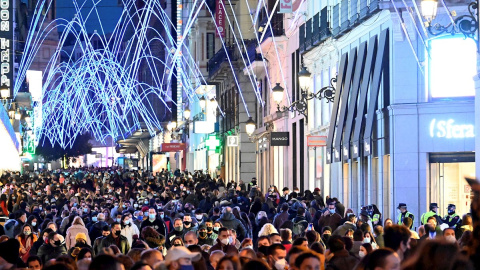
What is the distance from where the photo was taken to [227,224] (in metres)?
20.0

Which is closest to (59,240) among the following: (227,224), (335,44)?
(227,224)

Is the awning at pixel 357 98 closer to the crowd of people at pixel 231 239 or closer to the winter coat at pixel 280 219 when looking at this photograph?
the crowd of people at pixel 231 239

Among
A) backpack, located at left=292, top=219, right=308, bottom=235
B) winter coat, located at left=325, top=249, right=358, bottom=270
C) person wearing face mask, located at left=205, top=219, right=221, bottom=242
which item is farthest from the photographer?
backpack, located at left=292, top=219, right=308, bottom=235

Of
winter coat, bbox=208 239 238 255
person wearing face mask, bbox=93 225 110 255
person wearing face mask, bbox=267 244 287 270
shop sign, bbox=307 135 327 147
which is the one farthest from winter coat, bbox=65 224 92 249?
shop sign, bbox=307 135 327 147

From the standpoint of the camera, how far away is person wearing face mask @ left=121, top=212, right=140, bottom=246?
19439 mm

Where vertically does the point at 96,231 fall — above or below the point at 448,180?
below

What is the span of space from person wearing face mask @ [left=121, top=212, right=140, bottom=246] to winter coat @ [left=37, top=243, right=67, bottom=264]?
280 centimetres

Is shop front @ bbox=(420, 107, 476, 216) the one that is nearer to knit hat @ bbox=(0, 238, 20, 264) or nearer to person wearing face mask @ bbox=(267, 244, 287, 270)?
person wearing face mask @ bbox=(267, 244, 287, 270)

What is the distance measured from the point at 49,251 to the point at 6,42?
140 feet

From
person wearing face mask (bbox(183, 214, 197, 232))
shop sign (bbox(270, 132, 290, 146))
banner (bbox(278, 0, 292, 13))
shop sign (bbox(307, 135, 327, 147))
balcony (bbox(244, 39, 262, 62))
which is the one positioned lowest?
person wearing face mask (bbox(183, 214, 197, 232))

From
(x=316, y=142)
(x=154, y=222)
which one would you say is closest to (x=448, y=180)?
(x=316, y=142)

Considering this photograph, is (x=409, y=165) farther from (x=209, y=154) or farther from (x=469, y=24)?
(x=209, y=154)

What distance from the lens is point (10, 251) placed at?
39.5ft

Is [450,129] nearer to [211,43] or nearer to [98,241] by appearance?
[98,241]
